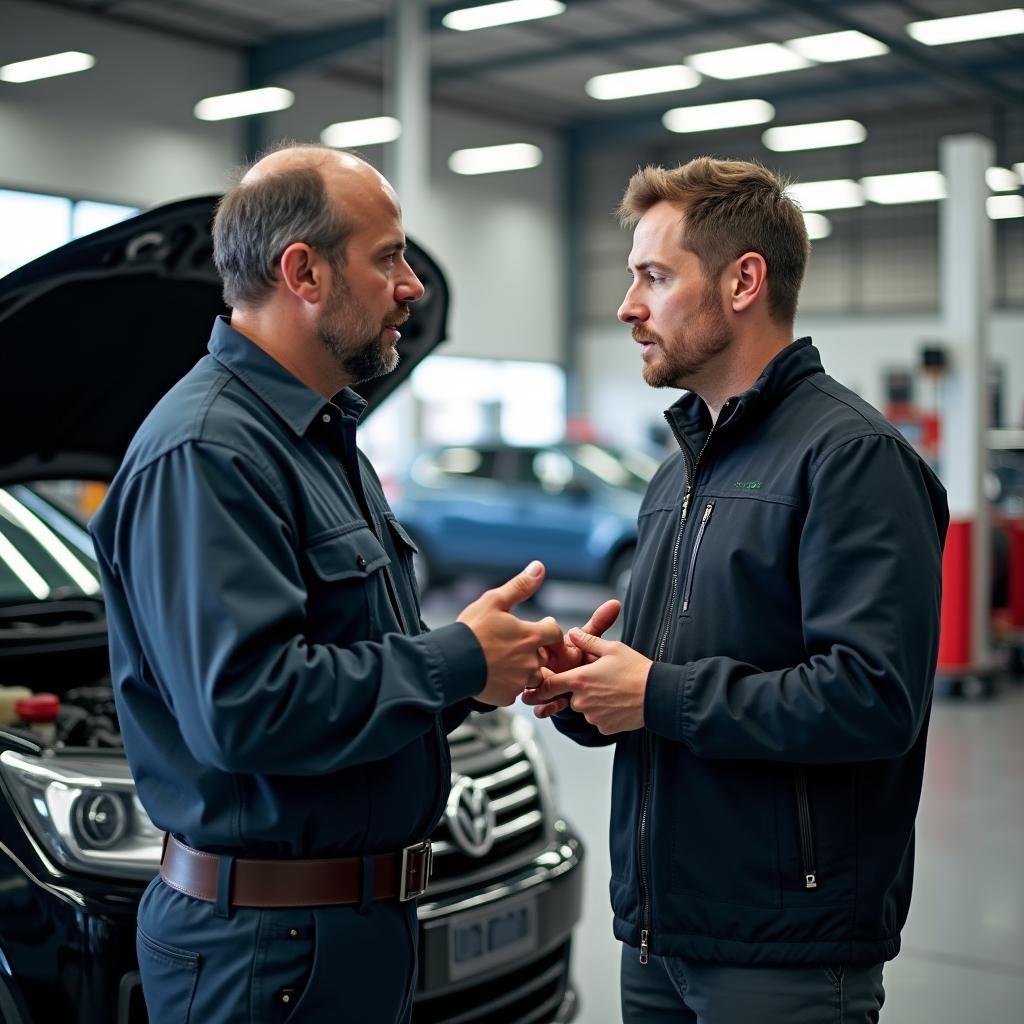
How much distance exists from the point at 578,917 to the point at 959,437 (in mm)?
5817

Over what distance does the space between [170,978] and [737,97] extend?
58.0 ft

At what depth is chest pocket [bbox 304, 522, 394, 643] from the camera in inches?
66.6

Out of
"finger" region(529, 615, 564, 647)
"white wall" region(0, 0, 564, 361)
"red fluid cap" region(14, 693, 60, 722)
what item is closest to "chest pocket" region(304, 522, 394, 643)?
"finger" region(529, 615, 564, 647)

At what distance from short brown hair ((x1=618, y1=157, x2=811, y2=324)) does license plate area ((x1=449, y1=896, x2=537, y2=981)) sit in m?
1.34

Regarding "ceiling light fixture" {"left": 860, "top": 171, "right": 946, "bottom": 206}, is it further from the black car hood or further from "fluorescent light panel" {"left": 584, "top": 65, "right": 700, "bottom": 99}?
the black car hood

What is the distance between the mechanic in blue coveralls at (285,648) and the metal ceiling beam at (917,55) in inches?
493

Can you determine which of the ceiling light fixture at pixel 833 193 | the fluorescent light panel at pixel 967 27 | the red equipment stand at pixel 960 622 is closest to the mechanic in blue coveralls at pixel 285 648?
the red equipment stand at pixel 960 622

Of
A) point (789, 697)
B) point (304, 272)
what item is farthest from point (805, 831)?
point (304, 272)

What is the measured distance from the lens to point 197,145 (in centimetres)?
1641

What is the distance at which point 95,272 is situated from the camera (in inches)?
96.7

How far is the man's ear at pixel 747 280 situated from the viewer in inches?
76.1

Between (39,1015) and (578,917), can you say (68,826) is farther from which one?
(578,917)

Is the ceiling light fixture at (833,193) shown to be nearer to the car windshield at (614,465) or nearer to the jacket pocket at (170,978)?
the car windshield at (614,465)

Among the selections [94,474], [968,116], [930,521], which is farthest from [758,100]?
[930,521]
